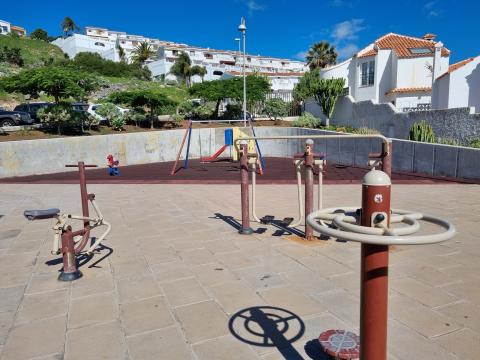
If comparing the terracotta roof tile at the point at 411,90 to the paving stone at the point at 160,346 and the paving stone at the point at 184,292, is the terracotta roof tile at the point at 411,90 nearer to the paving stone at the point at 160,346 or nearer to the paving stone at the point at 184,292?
the paving stone at the point at 184,292

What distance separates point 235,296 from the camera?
152 inches

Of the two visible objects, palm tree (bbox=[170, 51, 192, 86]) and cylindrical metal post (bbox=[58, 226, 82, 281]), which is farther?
palm tree (bbox=[170, 51, 192, 86])

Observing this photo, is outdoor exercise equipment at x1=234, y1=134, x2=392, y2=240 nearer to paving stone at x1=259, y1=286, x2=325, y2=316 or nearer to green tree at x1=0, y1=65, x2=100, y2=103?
paving stone at x1=259, y1=286, x2=325, y2=316

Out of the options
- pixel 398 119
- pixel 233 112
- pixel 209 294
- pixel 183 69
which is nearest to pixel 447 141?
pixel 398 119

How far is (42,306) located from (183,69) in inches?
2710

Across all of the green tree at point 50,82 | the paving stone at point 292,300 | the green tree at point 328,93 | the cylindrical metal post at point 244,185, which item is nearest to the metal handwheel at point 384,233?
the paving stone at point 292,300

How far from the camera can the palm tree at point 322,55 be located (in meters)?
49.3

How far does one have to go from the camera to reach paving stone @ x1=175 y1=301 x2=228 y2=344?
317cm

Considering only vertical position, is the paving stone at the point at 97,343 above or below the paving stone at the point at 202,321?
below

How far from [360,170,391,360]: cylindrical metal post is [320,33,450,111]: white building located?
23671 millimetres

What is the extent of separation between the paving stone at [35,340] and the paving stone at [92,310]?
0.11m

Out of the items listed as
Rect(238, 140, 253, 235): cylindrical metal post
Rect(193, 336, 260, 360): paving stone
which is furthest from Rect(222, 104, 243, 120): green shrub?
Rect(193, 336, 260, 360): paving stone

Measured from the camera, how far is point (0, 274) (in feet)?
15.4

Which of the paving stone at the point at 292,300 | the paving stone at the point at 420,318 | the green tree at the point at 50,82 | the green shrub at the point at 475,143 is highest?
the green tree at the point at 50,82
